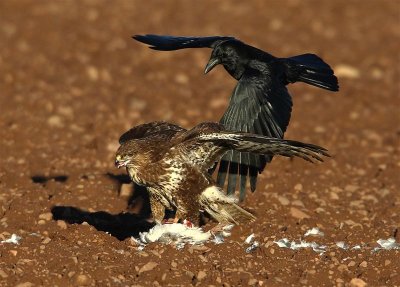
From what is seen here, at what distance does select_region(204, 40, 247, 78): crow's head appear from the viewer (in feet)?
33.0

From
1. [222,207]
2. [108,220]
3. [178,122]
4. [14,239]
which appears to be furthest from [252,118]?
[178,122]

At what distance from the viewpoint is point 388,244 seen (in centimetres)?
892

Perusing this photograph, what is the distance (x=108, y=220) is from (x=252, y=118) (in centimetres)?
163

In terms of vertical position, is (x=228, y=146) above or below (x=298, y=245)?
above

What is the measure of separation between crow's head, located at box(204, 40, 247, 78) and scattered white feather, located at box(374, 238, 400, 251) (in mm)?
2164

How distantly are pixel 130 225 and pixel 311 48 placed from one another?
851 centimetres

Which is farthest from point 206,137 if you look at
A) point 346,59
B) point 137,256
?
point 346,59

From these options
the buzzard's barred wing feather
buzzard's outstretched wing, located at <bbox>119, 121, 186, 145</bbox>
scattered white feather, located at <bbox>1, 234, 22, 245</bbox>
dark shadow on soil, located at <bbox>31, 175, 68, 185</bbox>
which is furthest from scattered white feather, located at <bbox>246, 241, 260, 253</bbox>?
dark shadow on soil, located at <bbox>31, 175, 68, 185</bbox>

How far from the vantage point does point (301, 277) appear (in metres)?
7.91

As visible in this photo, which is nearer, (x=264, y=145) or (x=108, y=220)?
(x=264, y=145)

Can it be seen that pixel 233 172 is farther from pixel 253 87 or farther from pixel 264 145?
pixel 264 145

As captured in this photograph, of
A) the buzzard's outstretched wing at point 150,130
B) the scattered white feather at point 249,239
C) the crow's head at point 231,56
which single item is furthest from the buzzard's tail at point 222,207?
the crow's head at point 231,56

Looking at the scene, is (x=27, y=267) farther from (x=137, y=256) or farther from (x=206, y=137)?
(x=206, y=137)

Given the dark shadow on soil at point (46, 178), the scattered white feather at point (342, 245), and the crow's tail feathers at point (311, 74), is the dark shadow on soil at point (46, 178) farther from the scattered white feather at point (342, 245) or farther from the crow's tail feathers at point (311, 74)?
the scattered white feather at point (342, 245)
